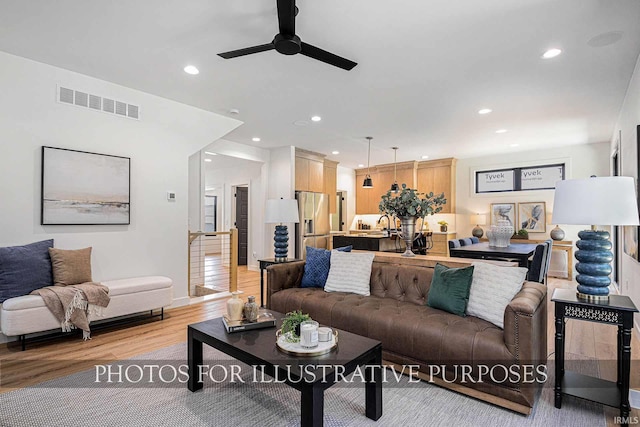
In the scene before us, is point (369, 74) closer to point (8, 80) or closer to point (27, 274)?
point (8, 80)

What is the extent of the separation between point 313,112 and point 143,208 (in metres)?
2.62

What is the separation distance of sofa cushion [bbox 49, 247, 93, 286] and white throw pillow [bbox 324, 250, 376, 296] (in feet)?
8.37

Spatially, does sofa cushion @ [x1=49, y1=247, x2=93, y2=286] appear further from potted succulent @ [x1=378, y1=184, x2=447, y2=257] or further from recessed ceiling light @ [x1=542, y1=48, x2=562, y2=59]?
recessed ceiling light @ [x1=542, y1=48, x2=562, y2=59]

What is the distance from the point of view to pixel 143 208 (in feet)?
14.1

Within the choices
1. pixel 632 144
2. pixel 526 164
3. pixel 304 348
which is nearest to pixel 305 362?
pixel 304 348

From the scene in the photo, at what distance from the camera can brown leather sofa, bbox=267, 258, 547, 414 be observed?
2.12 m

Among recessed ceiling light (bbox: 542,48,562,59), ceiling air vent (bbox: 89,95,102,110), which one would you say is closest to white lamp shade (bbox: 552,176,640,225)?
recessed ceiling light (bbox: 542,48,562,59)

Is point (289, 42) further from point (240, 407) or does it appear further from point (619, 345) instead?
point (619, 345)

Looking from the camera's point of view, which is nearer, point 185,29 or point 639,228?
point 185,29

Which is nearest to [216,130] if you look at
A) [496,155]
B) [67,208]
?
[67,208]

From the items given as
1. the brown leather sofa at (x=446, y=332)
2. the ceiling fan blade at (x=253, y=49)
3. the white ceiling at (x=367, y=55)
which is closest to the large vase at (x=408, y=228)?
the brown leather sofa at (x=446, y=332)

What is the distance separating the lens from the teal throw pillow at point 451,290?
2.66 meters

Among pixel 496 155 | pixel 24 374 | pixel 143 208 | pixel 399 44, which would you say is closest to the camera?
pixel 24 374

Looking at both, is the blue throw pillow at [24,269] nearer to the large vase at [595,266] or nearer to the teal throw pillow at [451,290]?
the teal throw pillow at [451,290]
